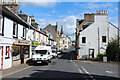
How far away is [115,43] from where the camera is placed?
27.0 meters

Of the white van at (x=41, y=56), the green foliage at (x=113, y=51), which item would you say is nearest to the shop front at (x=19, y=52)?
A: the white van at (x=41, y=56)

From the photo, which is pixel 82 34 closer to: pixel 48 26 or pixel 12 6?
pixel 12 6

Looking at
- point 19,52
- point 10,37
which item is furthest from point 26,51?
point 10,37

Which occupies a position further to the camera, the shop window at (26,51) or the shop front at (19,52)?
the shop window at (26,51)

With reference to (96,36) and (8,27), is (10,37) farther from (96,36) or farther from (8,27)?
(96,36)

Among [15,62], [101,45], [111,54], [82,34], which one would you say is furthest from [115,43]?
[15,62]

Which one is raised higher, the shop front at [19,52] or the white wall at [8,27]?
the white wall at [8,27]

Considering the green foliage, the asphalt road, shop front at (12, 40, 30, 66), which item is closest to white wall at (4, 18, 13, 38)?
shop front at (12, 40, 30, 66)

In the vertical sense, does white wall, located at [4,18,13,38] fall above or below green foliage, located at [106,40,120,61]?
above

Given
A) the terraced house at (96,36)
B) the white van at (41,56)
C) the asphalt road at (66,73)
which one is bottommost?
the asphalt road at (66,73)

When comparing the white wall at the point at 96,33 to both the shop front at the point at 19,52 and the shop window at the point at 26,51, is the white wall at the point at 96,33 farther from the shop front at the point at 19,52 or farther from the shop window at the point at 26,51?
the shop front at the point at 19,52

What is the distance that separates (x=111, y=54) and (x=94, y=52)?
188 inches

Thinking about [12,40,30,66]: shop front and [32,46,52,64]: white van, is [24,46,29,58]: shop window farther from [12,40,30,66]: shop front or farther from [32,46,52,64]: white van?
[32,46,52,64]: white van

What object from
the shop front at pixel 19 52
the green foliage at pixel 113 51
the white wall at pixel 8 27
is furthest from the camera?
the green foliage at pixel 113 51
